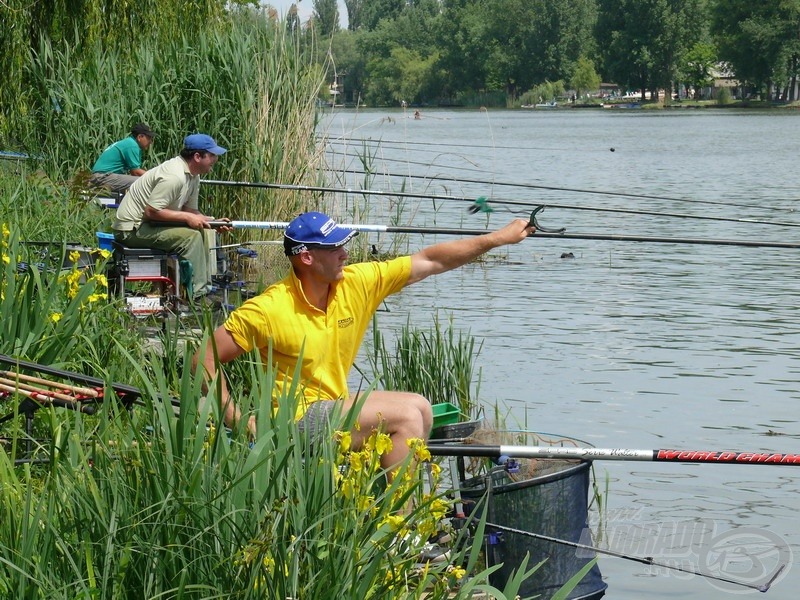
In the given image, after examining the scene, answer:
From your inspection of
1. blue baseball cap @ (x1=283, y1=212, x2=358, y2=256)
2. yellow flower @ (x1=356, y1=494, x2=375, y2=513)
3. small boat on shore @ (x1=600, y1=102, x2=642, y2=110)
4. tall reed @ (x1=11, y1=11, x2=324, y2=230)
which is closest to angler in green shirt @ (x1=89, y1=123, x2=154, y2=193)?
tall reed @ (x1=11, y1=11, x2=324, y2=230)

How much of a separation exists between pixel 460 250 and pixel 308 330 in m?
Answer: 0.70

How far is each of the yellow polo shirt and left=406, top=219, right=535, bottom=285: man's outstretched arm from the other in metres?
0.26

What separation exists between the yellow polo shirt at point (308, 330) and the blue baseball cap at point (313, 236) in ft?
0.40

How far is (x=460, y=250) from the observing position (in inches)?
205

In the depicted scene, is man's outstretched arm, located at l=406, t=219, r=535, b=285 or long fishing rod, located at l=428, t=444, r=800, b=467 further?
man's outstretched arm, located at l=406, t=219, r=535, b=285

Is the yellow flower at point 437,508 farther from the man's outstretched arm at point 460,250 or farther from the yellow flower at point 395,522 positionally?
the man's outstretched arm at point 460,250

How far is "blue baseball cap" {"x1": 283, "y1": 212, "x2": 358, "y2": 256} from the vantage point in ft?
16.2

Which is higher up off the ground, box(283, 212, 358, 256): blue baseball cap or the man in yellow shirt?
box(283, 212, 358, 256): blue baseball cap

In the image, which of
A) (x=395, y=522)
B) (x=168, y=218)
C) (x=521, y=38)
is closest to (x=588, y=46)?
(x=521, y=38)

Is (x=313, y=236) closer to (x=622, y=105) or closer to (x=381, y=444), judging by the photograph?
(x=381, y=444)

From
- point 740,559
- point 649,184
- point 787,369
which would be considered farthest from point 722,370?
point 649,184

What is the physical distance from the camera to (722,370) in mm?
9875

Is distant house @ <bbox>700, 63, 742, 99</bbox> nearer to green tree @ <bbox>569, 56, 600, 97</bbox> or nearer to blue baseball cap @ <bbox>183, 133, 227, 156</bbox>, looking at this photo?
green tree @ <bbox>569, 56, 600, 97</bbox>

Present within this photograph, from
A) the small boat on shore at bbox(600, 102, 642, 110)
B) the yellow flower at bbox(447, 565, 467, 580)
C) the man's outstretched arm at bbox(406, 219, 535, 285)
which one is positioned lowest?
the small boat on shore at bbox(600, 102, 642, 110)
